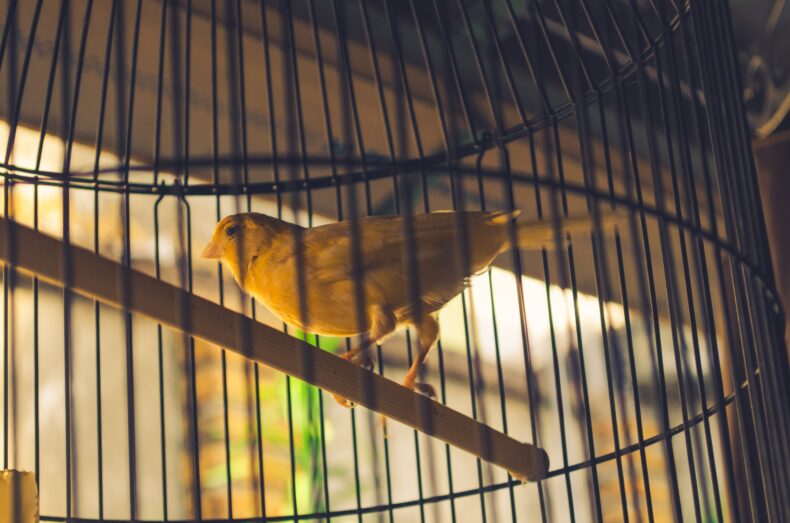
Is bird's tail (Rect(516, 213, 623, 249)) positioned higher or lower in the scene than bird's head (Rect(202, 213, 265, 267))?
lower

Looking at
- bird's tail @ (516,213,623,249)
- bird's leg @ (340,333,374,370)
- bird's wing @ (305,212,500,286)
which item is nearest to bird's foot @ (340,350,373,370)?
bird's leg @ (340,333,374,370)

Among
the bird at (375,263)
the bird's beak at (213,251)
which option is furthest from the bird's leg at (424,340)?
the bird's beak at (213,251)

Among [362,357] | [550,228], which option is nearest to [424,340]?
[362,357]

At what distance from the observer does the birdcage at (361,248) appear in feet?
2.65

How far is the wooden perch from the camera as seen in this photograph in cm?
71

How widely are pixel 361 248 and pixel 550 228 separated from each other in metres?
0.21

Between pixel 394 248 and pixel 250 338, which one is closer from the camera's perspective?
pixel 250 338

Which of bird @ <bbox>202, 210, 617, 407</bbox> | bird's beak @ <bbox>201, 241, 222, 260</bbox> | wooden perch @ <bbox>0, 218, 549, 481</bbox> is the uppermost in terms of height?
bird's beak @ <bbox>201, 241, 222, 260</bbox>

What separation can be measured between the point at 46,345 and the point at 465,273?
142 cm

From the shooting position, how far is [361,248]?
943 millimetres

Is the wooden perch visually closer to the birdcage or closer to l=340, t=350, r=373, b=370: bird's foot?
the birdcage

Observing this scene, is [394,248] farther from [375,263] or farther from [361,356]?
[361,356]

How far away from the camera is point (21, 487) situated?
0.65 m

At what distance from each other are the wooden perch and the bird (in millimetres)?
99
